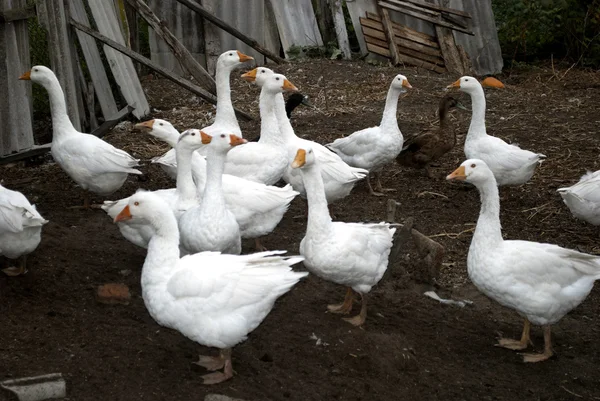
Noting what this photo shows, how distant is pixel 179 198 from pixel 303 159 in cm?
121

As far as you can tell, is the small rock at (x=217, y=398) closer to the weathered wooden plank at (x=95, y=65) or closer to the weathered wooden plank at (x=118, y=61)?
the weathered wooden plank at (x=95, y=65)

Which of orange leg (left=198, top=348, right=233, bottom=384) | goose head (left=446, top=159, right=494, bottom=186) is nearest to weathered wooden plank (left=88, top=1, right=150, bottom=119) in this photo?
goose head (left=446, top=159, right=494, bottom=186)

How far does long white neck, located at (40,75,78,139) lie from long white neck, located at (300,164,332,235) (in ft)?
9.62

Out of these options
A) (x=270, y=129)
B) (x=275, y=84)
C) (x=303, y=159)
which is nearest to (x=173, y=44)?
(x=275, y=84)

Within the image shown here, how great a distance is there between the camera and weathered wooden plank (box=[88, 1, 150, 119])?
964cm

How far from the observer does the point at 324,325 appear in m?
5.62

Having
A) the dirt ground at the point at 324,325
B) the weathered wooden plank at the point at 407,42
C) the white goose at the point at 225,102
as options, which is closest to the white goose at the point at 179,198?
the dirt ground at the point at 324,325

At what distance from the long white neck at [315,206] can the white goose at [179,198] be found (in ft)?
2.98

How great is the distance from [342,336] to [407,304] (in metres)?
0.93

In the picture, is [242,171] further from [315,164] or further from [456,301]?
[456,301]

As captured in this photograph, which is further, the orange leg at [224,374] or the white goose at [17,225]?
the white goose at [17,225]

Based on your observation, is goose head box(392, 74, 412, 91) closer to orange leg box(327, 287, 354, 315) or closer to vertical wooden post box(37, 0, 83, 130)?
orange leg box(327, 287, 354, 315)

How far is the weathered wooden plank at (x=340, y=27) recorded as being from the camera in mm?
12531

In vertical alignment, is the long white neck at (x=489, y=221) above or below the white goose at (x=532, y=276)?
above
